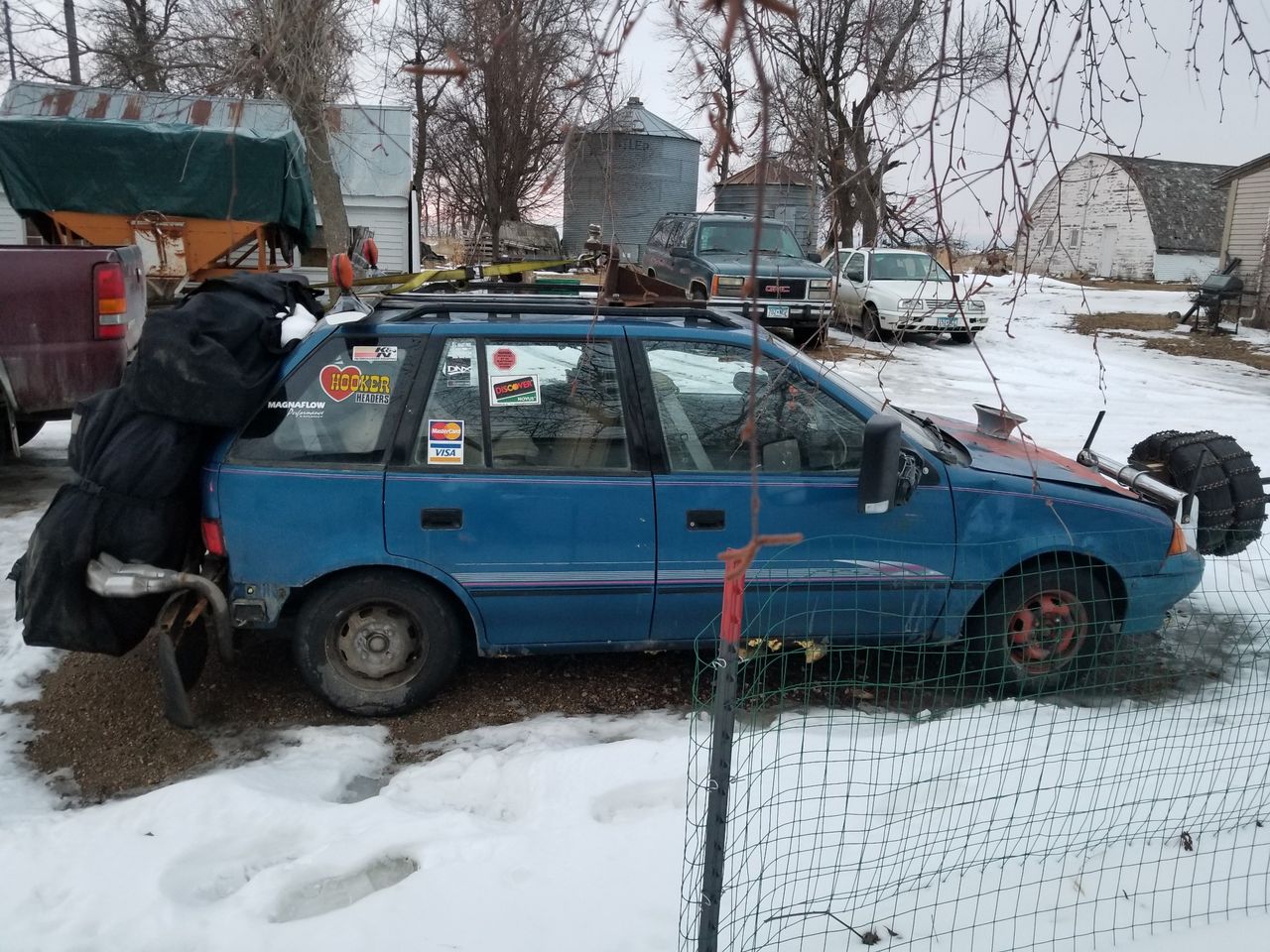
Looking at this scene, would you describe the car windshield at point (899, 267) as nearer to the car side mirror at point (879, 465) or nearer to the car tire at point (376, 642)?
the car side mirror at point (879, 465)

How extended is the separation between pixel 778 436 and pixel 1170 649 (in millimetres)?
2533

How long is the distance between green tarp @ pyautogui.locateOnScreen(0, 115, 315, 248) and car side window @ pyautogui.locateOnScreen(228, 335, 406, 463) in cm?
874

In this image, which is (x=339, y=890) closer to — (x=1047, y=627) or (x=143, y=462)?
(x=143, y=462)

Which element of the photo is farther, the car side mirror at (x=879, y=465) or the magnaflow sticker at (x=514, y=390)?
the magnaflow sticker at (x=514, y=390)

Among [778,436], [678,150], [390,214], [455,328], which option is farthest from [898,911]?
[678,150]

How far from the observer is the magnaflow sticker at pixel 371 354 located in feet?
13.6

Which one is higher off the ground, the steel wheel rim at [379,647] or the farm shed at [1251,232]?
the farm shed at [1251,232]

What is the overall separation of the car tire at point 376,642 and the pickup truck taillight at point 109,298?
3.92 meters

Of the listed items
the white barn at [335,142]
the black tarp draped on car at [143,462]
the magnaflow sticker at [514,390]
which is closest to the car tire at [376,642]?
the black tarp draped on car at [143,462]

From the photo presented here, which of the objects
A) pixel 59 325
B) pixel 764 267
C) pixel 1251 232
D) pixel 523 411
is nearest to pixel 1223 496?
pixel 523 411

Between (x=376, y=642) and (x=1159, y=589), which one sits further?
(x=1159, y=589)

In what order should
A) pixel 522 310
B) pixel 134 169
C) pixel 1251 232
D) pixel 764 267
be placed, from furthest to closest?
pixel 1251 232 → pixel 764 267 → pixel 134 169 → pixel 522 310

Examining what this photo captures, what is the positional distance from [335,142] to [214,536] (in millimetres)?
11533

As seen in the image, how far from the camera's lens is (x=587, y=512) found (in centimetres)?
413
